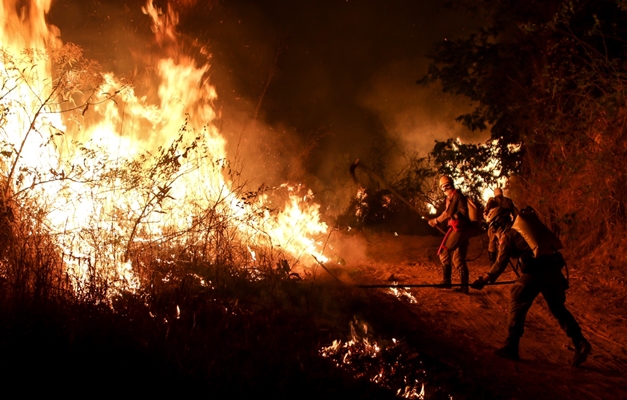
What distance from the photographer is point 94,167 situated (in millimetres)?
6434

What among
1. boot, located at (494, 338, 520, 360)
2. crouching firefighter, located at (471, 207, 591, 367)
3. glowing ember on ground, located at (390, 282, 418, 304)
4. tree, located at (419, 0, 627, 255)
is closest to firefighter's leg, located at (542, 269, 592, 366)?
crouching firefighter, located at (471, 207, 591, 367)

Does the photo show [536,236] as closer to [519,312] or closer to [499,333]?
[519,312]

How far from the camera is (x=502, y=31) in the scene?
44.2 ft

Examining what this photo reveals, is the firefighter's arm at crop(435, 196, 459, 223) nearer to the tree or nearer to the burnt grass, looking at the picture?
the tree

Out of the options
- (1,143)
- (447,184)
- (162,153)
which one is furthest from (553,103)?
(1,143)

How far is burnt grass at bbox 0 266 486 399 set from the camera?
3.75 metres

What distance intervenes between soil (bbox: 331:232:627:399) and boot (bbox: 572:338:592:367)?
9 centimetres

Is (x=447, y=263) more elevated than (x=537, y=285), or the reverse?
(x=447, y=263)

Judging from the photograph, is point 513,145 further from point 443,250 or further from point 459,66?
point 443,250

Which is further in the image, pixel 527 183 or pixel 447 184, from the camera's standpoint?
pixel 527 183

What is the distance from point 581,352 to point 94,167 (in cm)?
643

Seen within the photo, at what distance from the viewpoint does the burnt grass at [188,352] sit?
3.75 metres

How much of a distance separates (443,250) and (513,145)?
20.1 feet

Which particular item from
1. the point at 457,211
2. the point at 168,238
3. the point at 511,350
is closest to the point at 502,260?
the point at 511,350
